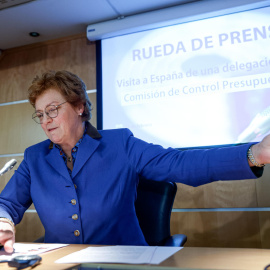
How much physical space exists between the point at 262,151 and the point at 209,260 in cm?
41

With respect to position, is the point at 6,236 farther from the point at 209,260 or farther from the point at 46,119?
the point at 209,260

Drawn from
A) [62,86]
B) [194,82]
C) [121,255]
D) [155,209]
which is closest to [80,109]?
[62,86]

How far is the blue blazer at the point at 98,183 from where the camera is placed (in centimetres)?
129

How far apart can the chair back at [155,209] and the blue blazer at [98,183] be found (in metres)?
0.19

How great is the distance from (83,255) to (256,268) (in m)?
0.50

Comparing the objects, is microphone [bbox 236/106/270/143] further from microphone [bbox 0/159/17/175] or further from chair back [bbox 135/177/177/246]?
microphone [bbox 0/159/17/175]

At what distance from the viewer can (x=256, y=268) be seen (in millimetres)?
732

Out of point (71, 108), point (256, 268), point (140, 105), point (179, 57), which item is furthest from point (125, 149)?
point (179, 57)

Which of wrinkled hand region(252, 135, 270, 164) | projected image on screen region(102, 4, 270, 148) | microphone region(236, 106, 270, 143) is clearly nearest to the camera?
wrinkled hand region(252, 135, 270, 164)

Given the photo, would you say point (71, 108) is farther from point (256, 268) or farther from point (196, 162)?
point (256, 268)

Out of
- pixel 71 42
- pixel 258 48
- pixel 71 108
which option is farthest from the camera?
pixel 71 42

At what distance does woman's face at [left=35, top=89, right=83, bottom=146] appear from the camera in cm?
152

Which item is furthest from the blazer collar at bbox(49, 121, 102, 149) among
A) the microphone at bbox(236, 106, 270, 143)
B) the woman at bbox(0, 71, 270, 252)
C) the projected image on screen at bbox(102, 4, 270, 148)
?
the microphone at bbox(236, 106, 270, 143)

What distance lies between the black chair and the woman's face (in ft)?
1.60
